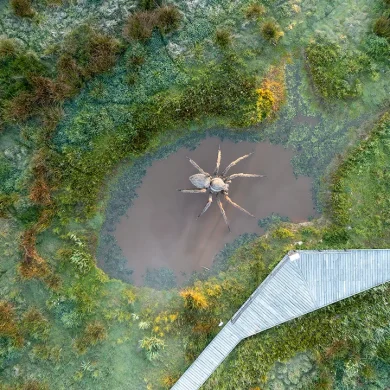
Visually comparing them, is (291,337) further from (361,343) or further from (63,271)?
(63,271)

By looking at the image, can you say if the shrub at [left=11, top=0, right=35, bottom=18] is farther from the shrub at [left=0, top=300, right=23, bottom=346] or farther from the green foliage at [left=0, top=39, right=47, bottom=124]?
the shrub at [left=0, top=300, right=23, bottom=346]

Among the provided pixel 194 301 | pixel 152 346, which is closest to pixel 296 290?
pixel 194 301

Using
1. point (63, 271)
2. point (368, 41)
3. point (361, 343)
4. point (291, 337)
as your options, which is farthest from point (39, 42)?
point (361, 343)

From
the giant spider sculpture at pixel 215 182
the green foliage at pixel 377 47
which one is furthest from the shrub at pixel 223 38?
the green foliage at pixel 377 47

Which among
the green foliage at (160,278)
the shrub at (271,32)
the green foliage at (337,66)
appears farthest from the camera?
the green foliage at (160,278)

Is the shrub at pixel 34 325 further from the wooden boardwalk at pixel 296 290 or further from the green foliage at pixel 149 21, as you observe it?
the green foliage at pixel 149 21
